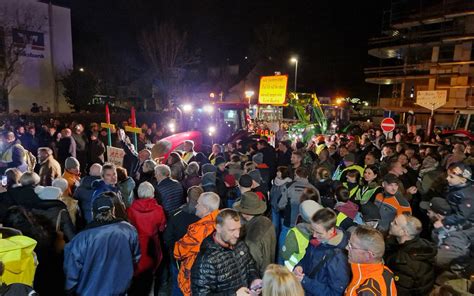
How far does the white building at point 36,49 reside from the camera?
959 inches

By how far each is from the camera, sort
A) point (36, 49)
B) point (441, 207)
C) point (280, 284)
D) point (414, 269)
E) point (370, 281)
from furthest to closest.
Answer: point (36, 49) → point (441, 207) → point (414, 269) → point (370, 281) → point (280, 284)

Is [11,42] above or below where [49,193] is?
above

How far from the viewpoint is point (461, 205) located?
4.68 meters

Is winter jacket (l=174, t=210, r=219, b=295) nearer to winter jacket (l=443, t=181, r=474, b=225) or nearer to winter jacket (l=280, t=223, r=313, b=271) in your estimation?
winter jacket (l=280, t=223, r=313, b=271)

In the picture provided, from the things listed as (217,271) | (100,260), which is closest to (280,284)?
(217,271)

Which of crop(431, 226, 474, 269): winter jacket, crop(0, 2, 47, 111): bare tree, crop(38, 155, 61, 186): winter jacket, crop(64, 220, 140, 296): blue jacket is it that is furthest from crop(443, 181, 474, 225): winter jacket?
crop(0, 2, 47, 111): bare tree

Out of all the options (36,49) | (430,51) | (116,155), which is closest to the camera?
(116,155)

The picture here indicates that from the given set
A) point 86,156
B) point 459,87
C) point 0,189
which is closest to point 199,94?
point 459,87

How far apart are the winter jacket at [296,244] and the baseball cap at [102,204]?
1894 millimetres

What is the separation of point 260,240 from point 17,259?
7.39 feet

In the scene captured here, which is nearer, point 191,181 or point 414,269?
point 414,269

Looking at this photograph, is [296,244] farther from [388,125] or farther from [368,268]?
[388,125]

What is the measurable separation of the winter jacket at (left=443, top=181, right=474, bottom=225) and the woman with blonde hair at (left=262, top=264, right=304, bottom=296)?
123 inches

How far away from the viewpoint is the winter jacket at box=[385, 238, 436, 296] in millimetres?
3336
